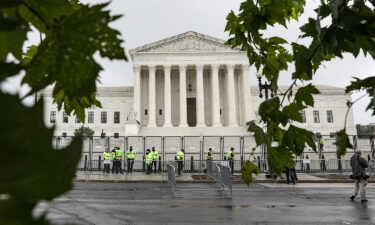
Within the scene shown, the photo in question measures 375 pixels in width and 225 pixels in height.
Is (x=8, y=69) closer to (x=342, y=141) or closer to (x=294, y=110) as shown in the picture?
(x=342, y=141)

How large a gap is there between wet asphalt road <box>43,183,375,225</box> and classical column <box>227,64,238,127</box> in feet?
102

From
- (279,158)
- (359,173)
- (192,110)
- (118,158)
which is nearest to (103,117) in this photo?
(192,110)

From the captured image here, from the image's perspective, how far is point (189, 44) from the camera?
4419 cm

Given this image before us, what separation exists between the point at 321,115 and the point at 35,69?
58.0 meters

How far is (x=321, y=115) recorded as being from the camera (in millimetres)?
53719

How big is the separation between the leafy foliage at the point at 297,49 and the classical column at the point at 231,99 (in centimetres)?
3985

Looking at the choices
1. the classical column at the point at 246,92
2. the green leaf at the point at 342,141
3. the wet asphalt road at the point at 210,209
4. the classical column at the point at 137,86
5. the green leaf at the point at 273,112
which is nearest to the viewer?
the green leaf at the point at 342,141

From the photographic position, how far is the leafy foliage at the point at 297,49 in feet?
4.27

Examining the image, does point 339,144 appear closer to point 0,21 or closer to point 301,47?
point 301,47

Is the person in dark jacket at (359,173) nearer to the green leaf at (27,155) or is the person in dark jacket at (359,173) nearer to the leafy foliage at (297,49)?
the leafy foliage at (297,49)

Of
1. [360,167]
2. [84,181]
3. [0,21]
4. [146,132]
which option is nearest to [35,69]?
[0,21]

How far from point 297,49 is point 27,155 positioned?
1491 mm

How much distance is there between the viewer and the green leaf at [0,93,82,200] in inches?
9.4

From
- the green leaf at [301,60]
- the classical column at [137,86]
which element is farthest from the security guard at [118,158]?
the classical column at [137,86]
